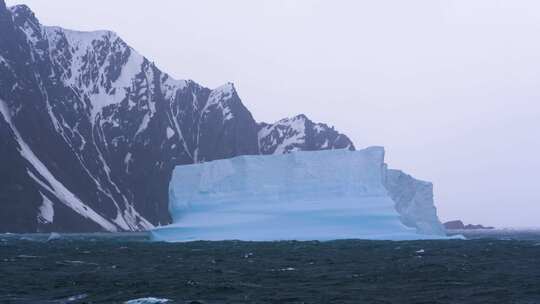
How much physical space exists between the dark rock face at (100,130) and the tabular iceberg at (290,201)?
259 ft

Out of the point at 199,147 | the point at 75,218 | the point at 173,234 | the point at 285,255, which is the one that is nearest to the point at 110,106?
the point at 199,147

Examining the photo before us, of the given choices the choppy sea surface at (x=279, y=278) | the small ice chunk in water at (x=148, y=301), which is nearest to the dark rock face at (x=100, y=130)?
the choppy sea surface at (x=279, y=278)

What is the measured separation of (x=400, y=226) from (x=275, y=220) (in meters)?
7.35

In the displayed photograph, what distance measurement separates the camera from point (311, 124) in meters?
179

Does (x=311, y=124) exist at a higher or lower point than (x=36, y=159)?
higher

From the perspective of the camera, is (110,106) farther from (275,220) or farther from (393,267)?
(393,267)

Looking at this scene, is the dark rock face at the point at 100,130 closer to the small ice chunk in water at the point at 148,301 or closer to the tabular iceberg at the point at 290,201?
the tabular iceberg at the point at 290,201

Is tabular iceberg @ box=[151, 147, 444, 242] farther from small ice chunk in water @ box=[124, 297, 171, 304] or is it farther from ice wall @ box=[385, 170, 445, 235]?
small ice chunk in water @ box=[124, 297, 171, 304]

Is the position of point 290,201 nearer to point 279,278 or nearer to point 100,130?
point 279,278

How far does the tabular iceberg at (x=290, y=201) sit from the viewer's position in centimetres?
5028

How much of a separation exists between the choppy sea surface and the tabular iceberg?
7833 mm

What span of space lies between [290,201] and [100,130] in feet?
421

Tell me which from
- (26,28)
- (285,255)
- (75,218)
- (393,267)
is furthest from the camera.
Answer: (26,28)

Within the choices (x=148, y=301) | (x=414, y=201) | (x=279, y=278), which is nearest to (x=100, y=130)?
(x=414, y=201)
